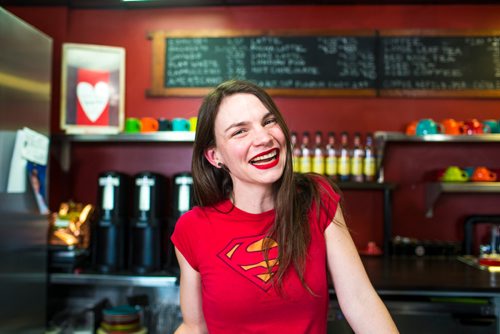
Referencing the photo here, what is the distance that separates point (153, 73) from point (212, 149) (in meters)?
2.11

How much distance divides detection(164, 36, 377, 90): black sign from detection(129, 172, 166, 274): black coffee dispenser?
91 centimetres

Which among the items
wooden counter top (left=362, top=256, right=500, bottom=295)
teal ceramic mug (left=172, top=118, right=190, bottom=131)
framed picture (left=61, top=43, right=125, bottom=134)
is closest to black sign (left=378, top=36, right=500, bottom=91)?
wooden counter top (left=362, top=256, right=500, bottom=295)

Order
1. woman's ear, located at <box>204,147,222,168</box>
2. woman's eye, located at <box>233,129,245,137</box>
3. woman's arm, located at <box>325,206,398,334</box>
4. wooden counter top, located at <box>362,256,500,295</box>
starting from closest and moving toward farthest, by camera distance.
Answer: woman's arm, located at <box>325,206,398,334</box>, woman's eye, located at <box>233,129,245,137</box>, woman's ear, located at <box>204,147,222,168</box>, wooden counter top, located at <box>362,256,500,295</box>

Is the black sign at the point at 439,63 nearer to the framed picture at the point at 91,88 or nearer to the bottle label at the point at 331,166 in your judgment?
the bottle label at the point at 331,166

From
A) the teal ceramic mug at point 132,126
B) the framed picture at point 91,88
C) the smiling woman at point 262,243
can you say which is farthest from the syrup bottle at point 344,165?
the smiling woman at point 262,243

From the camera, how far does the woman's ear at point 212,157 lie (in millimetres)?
1344

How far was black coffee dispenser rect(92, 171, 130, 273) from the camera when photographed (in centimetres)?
264

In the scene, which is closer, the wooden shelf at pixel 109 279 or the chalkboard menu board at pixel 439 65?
the wooden shelf at pixel 109 279

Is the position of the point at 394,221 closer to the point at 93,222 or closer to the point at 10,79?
the point at 93,222

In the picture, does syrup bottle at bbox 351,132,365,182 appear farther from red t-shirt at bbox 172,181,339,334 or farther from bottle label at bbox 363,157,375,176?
red t-shirt at bbox 172,181,339,334

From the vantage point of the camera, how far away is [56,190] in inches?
126

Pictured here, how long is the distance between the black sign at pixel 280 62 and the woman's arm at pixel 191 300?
2.11m

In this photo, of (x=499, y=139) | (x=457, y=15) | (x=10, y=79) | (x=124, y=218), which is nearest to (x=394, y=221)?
(x=499, y=139)

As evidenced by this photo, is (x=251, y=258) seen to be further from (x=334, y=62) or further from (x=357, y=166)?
(x=334, y=62)
